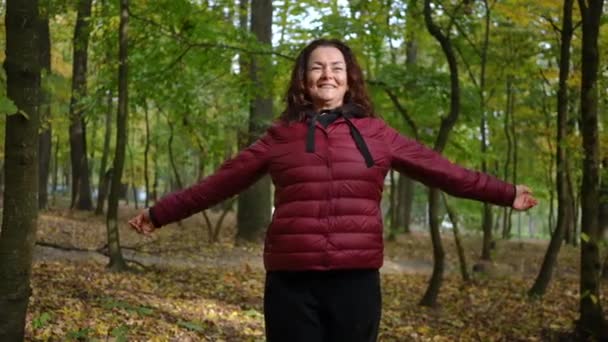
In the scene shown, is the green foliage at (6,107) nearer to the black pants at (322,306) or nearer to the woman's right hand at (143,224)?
the woman's right hand at (143,224)

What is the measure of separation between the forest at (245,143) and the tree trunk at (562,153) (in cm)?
3

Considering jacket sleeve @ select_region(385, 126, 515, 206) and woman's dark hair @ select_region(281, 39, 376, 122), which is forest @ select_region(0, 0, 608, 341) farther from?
jacket sleeve @ select_region(385, 126, 515, 206)

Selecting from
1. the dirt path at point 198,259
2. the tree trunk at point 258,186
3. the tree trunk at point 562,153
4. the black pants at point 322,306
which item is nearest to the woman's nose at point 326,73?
the black pants at point 322,306

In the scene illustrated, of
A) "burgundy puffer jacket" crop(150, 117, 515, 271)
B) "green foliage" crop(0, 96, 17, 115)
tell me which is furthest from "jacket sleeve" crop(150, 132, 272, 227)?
"green foliage" crop(0, 96, 17, 115)

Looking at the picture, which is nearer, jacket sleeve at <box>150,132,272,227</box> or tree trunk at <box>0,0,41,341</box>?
jacket sleeve at <box>150,132,272,227</box>

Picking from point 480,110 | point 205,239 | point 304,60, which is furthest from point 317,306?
point 205,239

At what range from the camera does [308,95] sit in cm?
274

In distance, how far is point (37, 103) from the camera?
392cm

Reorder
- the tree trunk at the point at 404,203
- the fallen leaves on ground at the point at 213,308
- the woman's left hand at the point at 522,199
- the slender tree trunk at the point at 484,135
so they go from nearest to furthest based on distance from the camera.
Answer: the woman's left hand at the point at 522,199 → the fallen leaves on ground at the point at 213,308 → the slender tree trunk at the point at 484,135 → the tree trunk at the point at 404,203

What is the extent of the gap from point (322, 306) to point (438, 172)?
2.64ft

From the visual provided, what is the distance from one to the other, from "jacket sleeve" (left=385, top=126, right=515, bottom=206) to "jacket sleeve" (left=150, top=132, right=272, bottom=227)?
587 millimetres

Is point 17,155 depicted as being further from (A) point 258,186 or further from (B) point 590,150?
(A) point 258,186

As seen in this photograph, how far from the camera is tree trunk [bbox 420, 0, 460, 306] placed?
27.3ft

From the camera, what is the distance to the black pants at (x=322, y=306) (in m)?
2.52
